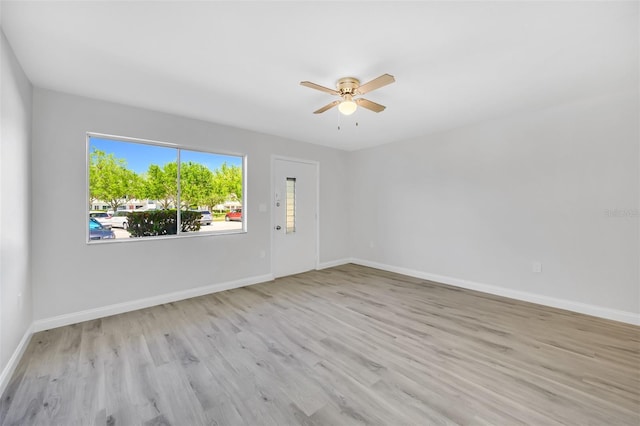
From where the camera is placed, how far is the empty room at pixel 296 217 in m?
1.77

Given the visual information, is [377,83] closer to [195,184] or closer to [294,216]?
[195,184]

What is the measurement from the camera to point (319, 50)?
211 centimetres

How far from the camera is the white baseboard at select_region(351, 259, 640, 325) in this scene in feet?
9.67

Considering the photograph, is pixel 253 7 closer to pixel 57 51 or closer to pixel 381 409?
pixel 57 51

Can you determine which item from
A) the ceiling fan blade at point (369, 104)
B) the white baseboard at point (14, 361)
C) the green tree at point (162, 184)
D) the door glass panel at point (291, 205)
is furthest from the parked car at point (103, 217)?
the ceiling fan blade at point (369, 104)

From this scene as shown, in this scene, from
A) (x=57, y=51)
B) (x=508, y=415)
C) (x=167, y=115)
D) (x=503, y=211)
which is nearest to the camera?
(x=508, y=415)

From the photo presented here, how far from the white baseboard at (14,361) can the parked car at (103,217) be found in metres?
1.17

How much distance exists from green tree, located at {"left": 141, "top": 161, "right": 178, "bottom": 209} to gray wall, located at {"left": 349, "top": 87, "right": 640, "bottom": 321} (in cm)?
373

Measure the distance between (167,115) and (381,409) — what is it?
3967 mm

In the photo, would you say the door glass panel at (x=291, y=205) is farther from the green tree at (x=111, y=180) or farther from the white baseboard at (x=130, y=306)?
the green tree at (x=111, y=180)

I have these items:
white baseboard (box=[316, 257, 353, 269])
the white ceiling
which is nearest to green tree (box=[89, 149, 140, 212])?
the white ceiling

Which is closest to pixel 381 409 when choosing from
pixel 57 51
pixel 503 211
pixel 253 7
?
pixel 253 7

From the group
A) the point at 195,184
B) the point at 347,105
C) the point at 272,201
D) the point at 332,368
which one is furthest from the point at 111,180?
the point at 332,368

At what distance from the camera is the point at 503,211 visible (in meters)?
3.78
